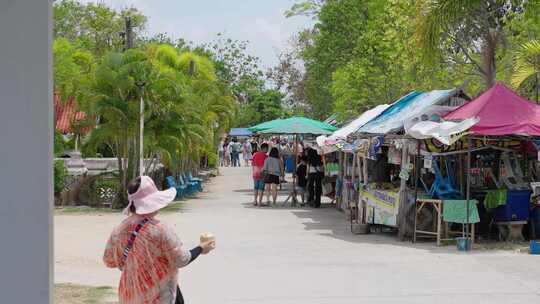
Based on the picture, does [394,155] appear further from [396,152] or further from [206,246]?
[206,246]

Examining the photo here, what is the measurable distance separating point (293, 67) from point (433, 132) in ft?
143

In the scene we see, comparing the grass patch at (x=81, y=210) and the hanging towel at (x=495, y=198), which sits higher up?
the hanging towel at (x=495, y=198)

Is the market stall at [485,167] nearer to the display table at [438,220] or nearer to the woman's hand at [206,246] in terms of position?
the display table at [438,220]

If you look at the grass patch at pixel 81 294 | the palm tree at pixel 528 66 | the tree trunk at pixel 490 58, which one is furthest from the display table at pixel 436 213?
the grass patch at pixel 81 294

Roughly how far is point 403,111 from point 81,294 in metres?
9.26

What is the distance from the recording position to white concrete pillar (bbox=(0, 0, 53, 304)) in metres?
6.43

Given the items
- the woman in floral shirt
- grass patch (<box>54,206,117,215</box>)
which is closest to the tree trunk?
grass patch (<box>54,206,117,215</box>)

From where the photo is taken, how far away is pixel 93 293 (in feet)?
35.3

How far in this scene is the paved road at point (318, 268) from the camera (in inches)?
424

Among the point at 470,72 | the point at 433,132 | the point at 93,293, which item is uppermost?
the point at 470,72

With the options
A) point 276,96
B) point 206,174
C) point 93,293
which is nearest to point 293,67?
point 206,174

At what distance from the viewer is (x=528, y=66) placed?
2089 centimetres

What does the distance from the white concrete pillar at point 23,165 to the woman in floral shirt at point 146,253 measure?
2.13 feet

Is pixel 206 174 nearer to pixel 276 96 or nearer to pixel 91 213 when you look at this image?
pixel 91 213
